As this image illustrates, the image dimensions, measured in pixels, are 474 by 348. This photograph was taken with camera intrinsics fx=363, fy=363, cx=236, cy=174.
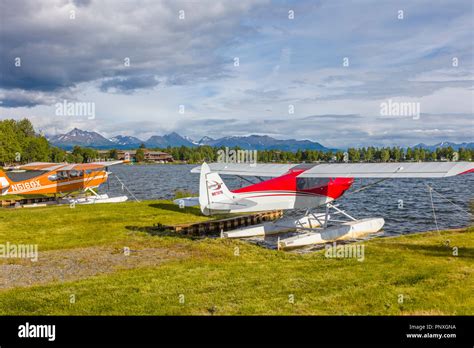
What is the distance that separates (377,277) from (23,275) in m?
9.25

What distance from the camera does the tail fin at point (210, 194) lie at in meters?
14.4

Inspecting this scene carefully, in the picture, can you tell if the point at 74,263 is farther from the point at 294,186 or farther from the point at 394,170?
the point at 394,170

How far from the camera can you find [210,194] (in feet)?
47.4

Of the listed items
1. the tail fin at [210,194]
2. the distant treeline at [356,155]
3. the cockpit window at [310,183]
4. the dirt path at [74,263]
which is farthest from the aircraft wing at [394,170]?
the distant treeline at [356,155]

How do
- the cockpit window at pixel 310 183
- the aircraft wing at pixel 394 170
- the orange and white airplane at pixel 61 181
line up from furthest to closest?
the orange and white airplane at pixel 61 181, the cockpit window at pixel 310 183, the aircraft wing at pixel 394 170

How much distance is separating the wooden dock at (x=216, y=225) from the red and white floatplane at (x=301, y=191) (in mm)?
1615

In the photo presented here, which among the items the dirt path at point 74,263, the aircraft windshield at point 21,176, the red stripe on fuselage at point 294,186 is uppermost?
the red stripe on fuselage at point 294,186

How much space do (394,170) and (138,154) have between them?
162746 millimetres

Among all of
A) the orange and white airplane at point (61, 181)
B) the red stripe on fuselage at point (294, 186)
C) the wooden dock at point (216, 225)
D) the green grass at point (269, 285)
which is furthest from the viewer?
the orange and white airplane at point (61, 181)

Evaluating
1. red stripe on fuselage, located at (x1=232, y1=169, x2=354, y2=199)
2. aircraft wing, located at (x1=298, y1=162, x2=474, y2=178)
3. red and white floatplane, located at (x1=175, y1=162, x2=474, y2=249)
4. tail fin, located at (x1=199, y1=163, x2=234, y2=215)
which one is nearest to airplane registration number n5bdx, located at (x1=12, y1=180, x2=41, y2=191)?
red and white floatplane, located at (x1=175, y1=162, x2=474, y2=249)

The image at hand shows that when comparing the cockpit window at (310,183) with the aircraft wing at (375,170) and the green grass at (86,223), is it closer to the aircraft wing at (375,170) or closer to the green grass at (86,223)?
the aircraft wing at (375,170)

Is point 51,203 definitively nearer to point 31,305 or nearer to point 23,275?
point 23,275

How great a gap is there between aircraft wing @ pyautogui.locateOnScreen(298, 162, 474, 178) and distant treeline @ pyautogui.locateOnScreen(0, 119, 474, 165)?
65736mm

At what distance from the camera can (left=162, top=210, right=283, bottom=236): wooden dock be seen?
1666 centimetres
